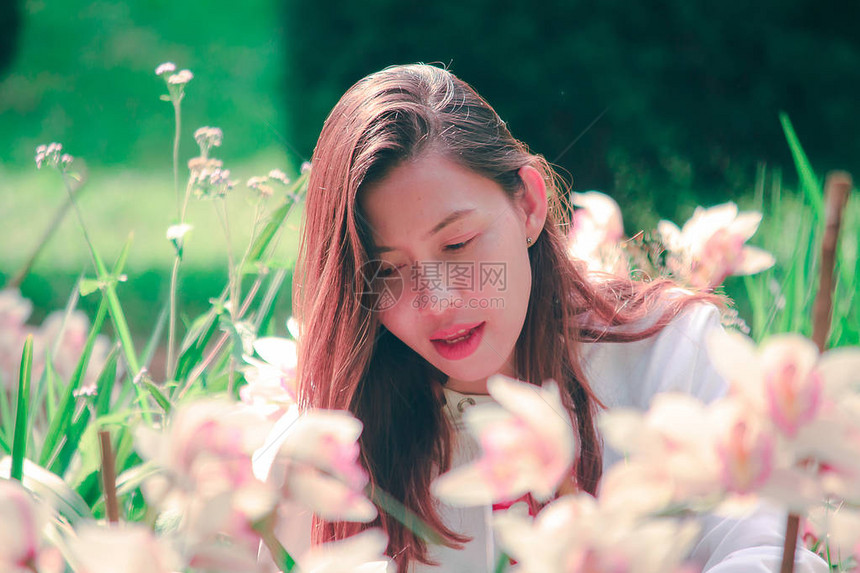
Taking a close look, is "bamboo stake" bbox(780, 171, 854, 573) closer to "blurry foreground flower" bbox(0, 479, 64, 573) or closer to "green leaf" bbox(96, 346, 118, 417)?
"blurry foreground flower" bbox(0, 479, 64, 573)

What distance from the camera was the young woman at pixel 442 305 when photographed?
85cm

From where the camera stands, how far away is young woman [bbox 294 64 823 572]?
85 centimetres

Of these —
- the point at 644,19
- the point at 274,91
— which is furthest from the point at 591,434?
the point at 274,91

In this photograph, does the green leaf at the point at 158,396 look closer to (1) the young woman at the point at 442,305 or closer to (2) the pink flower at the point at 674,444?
(1) the young woman at the point at 442,305

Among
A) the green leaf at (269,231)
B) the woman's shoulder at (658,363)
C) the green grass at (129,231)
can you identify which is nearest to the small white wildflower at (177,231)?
the green leaf at (269,231)

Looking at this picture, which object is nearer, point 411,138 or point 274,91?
point 411,138

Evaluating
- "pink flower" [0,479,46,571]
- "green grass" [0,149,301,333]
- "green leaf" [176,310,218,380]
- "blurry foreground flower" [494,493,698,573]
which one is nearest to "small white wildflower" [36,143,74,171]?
"green leaf" [176,310,218,380]

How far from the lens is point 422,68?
1032mm

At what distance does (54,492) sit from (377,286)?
1.52 ft

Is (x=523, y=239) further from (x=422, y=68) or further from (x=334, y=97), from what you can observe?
(x=334, y=97)

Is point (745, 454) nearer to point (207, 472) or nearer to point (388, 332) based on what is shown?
point (207, 472)

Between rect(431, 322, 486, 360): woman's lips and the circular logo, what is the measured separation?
0.24 ft

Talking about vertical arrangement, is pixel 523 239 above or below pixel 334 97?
above

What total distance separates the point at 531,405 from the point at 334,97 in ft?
9.26
